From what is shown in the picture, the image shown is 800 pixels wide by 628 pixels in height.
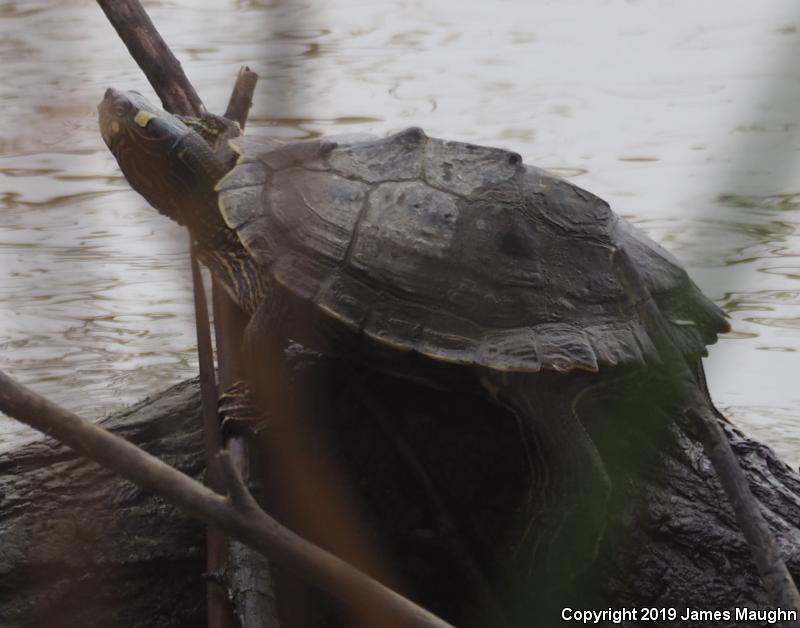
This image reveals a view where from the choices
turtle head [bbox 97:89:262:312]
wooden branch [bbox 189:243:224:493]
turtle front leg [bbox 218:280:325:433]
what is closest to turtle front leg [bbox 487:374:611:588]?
turtle front leg [bbox 218:280:325:433]

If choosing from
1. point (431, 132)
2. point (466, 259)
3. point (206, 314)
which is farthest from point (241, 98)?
point (431, 132)

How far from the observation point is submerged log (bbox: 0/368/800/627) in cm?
185

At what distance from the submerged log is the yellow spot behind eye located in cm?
74

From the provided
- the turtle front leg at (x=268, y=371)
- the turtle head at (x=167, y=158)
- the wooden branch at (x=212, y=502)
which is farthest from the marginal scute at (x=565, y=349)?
the turtle head at (x=167, y=158)

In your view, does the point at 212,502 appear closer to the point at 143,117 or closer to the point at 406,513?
the point at 406,513

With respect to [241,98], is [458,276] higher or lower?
lower

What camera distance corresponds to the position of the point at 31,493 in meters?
2.00

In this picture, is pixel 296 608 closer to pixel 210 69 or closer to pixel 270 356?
pixel 270 356

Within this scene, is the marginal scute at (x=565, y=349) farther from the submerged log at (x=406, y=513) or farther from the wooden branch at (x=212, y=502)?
the wooden branch at (x=212, y=502)

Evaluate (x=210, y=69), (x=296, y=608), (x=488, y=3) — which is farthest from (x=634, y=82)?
(x=296, y=608)

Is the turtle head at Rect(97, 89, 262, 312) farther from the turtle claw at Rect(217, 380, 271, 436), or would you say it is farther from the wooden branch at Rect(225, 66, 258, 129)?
the turtle claw at Rect(217, 380, 271, 436)

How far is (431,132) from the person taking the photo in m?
4.69

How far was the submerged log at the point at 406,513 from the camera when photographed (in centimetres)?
185

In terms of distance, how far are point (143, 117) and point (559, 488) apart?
129 centimetres
